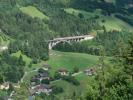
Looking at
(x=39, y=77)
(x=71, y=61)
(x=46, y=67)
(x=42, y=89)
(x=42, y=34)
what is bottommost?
(x=42, y=34)

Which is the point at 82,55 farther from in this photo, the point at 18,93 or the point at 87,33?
the point at 18,93

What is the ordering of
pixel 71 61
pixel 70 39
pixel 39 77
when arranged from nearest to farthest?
pixel 39 77
pixel 71 61
pixel 70 39

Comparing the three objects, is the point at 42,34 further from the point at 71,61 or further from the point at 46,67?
the point at 46,67

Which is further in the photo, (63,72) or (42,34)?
(42,34)

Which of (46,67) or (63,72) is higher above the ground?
(63,72)

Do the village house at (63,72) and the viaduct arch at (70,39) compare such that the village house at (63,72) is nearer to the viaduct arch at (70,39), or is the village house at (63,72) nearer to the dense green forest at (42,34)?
the dense green forest at (42,34)

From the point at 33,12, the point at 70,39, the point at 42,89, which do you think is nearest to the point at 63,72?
the point at 42,89

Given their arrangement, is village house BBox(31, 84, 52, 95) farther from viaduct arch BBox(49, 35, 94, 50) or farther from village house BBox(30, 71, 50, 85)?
viaduct arch BBox(49, 35, 94, 50)
